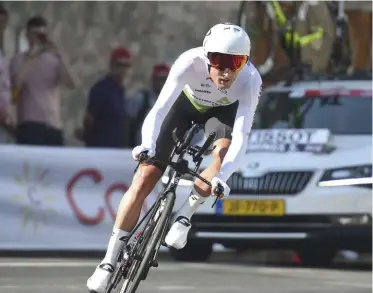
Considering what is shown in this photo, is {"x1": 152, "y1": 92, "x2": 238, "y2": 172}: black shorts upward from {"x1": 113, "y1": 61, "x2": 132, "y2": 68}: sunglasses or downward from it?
upward

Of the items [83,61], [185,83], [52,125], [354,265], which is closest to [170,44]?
[83,61]

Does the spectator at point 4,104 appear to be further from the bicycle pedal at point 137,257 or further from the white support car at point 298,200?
the bicycle pedal at point 137,257

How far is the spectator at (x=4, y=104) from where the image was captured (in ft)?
52.0

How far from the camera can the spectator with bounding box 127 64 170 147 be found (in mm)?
16891

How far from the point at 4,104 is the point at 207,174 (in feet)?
24.5

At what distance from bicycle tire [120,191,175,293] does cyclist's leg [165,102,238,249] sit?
6 centimetres

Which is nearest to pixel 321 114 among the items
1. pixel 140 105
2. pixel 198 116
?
pixel 140 105

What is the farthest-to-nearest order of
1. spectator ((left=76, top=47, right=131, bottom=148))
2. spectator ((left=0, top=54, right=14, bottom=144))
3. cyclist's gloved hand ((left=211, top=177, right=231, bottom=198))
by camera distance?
spectator ((left=76, top=47, right=131, bottom=148)) < spectator ((left=0, top=54, right=14, bottom=144)) < cyclist's gloved hand ((left=211, top=177, right=231, bottom=198))

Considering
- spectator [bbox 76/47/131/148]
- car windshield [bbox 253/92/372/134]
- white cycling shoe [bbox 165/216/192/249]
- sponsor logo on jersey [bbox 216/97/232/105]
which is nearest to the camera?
white cycling shoe [bbox 165/216/192/249]

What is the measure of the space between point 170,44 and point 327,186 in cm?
457

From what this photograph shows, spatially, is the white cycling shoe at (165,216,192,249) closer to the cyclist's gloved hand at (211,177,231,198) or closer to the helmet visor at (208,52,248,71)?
the cyclist's gloved hand at (211,177,231,198)

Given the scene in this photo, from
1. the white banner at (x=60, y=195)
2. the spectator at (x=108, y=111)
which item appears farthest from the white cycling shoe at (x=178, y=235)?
the spectator at (x=108, y=111)

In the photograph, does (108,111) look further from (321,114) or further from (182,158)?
(182,158)

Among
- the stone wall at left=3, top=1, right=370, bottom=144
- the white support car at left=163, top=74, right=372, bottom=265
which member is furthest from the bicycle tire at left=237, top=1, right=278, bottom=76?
the white support car at left=163, top=74, right=372, bottom=265
